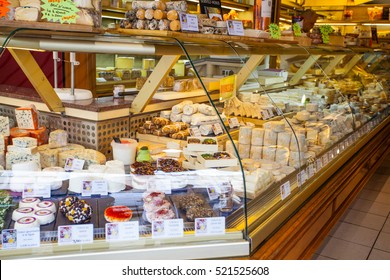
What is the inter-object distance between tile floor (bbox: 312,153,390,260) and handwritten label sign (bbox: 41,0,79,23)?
278 cm

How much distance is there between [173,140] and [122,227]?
4.08ft

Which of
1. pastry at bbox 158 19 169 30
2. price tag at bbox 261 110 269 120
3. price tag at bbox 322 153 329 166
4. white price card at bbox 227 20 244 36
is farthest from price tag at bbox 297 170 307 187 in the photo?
pastry at bbox 158 19 169 30

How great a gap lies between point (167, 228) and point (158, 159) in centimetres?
67

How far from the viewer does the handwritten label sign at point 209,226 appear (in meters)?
2.20

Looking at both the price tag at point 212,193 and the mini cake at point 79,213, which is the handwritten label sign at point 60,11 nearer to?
the mini cake at point 79,213

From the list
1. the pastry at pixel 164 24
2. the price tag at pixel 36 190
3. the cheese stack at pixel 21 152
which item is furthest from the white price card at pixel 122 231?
the pastry at pixel 164 24

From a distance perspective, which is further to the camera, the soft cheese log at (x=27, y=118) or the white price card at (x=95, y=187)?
the soft cheese log at (x=27, y=118)

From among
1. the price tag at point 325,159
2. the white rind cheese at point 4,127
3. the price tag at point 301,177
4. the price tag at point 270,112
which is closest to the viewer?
the white rind cheese at point 4,127

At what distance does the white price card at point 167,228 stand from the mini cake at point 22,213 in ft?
2.01

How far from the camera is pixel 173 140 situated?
3.26 meters

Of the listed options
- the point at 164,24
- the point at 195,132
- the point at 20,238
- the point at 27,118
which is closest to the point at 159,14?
the point at 164,24

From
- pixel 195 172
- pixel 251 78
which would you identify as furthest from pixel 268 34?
pixel 195 172
